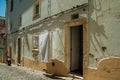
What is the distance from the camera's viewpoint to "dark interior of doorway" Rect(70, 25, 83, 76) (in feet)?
34.6

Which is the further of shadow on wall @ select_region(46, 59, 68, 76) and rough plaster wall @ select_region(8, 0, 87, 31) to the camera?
rough plaster wall @ select_region(8, 0, 87, 31)

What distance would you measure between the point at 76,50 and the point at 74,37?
72 centimetres

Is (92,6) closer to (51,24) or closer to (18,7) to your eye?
(51,24)

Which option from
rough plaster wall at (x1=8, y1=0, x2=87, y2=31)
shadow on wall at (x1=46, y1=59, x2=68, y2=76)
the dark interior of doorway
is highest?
rough plaster wall at (x1=8, y1=0, x2=87, y2=31)

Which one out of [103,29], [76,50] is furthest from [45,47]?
[103,29]

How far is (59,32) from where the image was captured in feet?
37.1

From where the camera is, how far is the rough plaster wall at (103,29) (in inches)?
292

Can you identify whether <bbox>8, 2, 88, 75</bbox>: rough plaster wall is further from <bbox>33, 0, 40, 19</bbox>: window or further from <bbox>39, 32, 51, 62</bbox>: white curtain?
<bbox>33, 0, 40, 19</bbox>: window

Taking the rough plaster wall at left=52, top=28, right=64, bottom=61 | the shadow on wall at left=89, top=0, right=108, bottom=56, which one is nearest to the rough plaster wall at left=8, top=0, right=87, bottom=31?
the shadow on wall at left=89, top=0, right=108, bottom=56

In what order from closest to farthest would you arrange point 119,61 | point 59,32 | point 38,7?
point 119,61 < point 59,32 < point 38,7

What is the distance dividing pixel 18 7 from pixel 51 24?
8.95m

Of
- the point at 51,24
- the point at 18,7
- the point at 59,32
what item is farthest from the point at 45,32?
the point at 18,7

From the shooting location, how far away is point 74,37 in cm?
1071

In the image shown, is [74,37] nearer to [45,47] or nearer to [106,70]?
[45,47]
